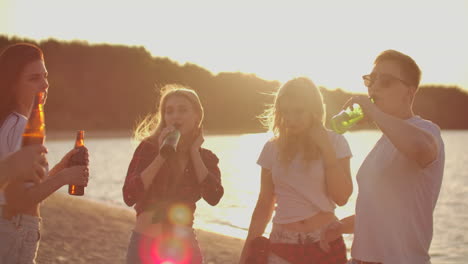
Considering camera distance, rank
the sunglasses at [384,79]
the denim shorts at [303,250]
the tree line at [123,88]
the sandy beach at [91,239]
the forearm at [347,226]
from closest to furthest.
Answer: the sunglasses at [384,79] → the forearm at [347,226] → the denim shorts at [303,250] → the sandy beach at [91,239] → the tree line at [123,88]

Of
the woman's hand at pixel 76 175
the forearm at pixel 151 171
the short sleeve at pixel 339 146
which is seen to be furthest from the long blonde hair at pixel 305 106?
the woman's hand at pixel 76 175

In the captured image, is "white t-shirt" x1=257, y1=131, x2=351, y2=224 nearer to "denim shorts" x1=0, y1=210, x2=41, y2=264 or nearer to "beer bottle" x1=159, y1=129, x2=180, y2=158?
"beer bottle" x1=159, y1=129, x2=180, y2=158

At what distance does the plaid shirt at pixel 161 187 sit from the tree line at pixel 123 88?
314 ft

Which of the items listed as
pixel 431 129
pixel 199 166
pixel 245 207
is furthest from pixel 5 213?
pixel 245 207

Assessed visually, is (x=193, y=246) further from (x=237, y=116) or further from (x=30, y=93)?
(x=237, y=116)

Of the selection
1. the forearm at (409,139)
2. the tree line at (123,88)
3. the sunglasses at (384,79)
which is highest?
the sunglasses at (384,79)

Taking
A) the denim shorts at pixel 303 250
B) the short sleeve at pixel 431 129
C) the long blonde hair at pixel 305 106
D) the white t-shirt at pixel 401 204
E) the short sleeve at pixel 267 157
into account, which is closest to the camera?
the short sleeve at pixel 431 129

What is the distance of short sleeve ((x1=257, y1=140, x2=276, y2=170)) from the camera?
14.3 ft

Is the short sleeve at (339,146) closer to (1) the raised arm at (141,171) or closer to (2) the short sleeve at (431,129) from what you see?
(2) the short sleeve at (431,129)

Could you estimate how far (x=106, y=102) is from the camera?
116875 mm

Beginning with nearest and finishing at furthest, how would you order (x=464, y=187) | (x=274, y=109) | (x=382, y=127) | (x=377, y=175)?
(x=382, y=127) < (x=377, y=175) < (x=274, y=109) < (x=464, y=187)

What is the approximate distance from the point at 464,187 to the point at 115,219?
116 feet

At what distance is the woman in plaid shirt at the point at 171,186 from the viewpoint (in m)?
4.40

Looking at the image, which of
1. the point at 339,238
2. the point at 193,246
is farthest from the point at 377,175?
the point at 193,246
